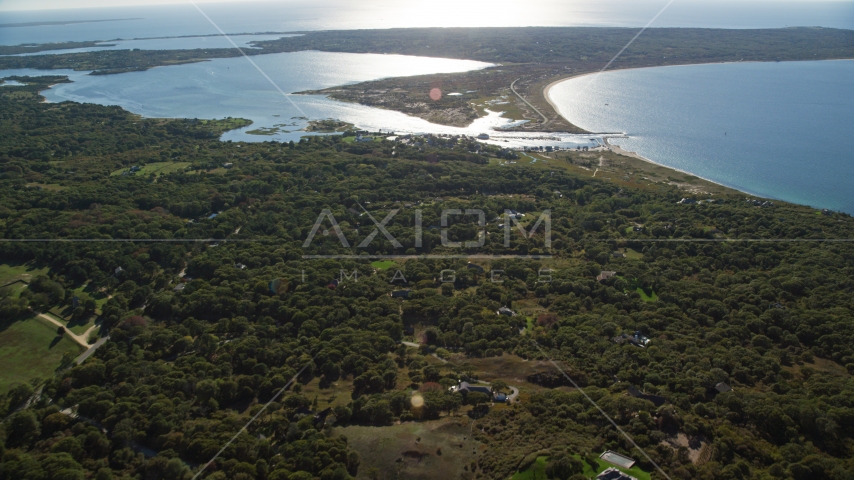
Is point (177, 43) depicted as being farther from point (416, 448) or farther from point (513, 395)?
point (416, 448)

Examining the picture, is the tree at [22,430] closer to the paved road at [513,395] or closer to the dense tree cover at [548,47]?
the paved road at [513,395]

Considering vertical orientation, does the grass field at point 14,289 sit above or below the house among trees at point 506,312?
above

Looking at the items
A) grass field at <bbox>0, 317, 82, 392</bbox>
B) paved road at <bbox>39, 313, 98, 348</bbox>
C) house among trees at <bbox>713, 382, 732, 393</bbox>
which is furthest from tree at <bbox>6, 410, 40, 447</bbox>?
house among trees at <bbox>713, 382, 732, 393</bbox>

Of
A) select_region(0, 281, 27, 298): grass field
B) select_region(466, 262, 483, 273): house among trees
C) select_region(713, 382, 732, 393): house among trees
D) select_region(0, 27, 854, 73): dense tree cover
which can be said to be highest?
select_region(0, 27, 854, 73): dense tree cover

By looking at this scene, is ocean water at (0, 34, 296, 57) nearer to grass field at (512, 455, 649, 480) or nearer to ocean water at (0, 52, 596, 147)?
ocean water at (0, 52, 596, 147)

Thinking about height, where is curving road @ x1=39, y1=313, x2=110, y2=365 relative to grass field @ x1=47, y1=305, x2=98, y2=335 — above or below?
Answer: below

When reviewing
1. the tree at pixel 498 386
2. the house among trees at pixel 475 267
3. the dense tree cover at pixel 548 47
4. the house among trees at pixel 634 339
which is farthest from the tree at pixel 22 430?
the dense tree cover at pixel 548 47

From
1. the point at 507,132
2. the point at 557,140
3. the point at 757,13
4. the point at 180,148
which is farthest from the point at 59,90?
the point at 757,13
